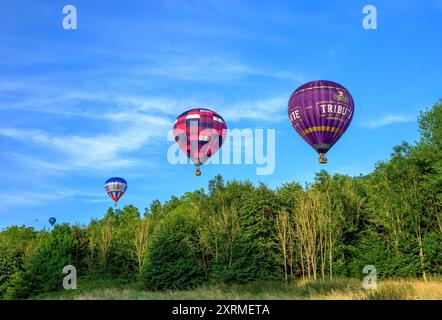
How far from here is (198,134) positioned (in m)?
39.5

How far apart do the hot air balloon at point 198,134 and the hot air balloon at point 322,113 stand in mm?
7345

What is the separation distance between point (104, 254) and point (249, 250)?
64.4 ft

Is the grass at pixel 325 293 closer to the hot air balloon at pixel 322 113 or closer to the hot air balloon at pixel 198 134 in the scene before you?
the hot air balloon at pixel 322 113

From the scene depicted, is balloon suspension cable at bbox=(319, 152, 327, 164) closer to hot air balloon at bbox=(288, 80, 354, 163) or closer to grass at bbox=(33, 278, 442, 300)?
hot air balloon at bbox=(288, 80, 354, 163)

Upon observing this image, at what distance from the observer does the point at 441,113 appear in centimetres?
4053

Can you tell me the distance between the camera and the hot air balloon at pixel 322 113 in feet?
117

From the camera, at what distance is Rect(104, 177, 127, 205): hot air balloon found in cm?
7050

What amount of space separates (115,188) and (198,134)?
34.8 metres

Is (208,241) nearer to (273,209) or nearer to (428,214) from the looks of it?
(273,209)

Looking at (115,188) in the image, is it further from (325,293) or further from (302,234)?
(325,293)

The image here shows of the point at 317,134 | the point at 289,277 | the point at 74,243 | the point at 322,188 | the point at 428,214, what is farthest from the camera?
the point at 74,243

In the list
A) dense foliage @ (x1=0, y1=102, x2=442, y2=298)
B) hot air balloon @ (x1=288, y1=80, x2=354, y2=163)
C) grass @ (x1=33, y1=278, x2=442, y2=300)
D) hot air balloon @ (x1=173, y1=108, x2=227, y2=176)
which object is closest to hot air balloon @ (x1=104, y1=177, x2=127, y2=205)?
dense foliage @ (x1=0, y1=102, x2=442, y2=298)

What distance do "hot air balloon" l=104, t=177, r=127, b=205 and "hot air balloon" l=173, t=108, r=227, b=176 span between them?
32797 millimetres

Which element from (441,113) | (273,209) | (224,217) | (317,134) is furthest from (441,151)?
(224,217)
